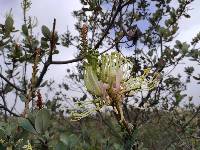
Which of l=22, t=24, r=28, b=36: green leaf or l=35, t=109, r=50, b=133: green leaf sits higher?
l=22, t=24, r=28, b=36: green leaf

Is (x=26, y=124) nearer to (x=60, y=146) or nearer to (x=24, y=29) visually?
(x=60, y=146)

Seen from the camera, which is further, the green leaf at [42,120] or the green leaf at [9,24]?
the green leaf at [9,24]

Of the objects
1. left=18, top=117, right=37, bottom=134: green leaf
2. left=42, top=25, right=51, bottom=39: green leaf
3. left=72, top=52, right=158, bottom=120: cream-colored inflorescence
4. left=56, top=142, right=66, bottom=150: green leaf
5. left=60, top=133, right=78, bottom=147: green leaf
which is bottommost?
left=56, top=142, right=66, bottom=150: green leaf

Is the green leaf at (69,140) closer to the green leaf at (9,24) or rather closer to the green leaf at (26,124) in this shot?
the green leaf at (26,124)

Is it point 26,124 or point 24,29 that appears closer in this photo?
point 26,124

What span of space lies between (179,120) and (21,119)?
14.7 ft

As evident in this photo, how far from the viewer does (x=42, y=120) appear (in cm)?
170

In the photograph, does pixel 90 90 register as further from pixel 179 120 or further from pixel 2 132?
pixel 179 120

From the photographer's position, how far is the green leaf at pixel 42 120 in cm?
168

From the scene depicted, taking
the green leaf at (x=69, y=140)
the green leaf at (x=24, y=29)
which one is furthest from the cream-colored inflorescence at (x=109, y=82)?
the green leaf at (x=24, y=29)

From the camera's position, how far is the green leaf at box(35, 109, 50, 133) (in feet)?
5.51

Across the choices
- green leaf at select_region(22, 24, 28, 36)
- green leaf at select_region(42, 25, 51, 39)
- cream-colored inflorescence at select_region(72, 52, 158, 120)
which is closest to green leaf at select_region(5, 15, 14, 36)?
green leaf at select_region(22, 24, 28, 36)

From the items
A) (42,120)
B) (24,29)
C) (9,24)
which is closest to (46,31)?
(24,29)

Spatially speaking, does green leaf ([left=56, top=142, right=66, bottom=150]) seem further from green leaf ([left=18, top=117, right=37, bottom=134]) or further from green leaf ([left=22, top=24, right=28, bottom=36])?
green leaf ([left=22, top=24, right=28, bottom=36])
